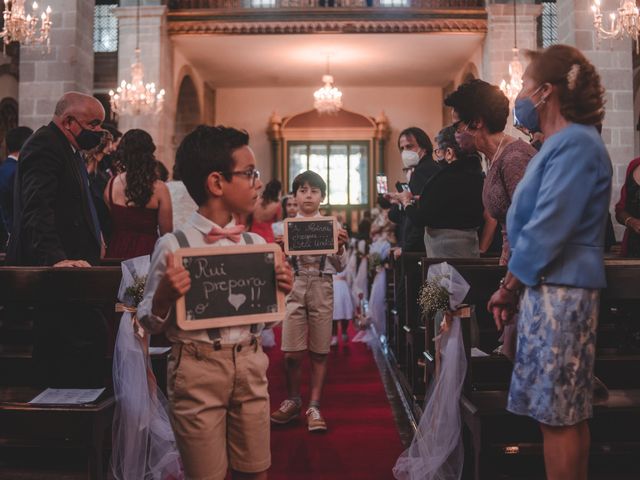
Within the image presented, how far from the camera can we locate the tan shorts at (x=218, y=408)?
1926mm

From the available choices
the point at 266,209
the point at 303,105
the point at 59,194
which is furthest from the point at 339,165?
the point at 59,194

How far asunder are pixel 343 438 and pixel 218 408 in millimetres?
2186

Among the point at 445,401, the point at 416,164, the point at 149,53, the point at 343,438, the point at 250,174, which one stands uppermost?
the point at 149,53

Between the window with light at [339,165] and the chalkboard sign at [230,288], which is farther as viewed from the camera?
the window with light at [339,165]

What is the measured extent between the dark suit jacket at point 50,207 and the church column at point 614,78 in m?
7.78

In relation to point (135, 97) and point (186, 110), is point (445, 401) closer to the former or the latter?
point (135, 97)

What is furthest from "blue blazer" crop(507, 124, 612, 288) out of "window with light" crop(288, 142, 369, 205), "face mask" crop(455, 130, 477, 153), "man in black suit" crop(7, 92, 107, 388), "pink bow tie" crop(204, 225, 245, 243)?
"window with light" crop(288, 142, 369, 205)

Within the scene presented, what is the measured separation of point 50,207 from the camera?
10.4 feet

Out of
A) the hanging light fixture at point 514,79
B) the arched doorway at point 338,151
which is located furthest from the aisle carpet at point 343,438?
the arched doorway at point 338,151

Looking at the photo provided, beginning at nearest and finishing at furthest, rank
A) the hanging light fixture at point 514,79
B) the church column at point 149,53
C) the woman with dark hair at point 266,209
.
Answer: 1. the woman with dark hair at point 266,209
2. the hanging light fixture at point 514,79
3. the church column at point 149,53

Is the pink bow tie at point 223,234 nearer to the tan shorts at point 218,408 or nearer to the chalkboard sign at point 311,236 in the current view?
the tan shorts at point 218,408

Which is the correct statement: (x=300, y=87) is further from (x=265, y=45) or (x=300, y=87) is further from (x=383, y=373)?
(x=383, y=373)

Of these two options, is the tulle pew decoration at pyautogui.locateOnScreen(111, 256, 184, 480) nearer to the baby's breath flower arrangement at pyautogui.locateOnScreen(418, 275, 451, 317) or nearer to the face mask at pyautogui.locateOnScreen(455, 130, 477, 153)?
the baby's breath flower arrangement at pyautogui.locateOnScreen(418, 275, 451, 317)

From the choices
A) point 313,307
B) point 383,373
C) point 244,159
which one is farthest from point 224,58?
point 244,159
